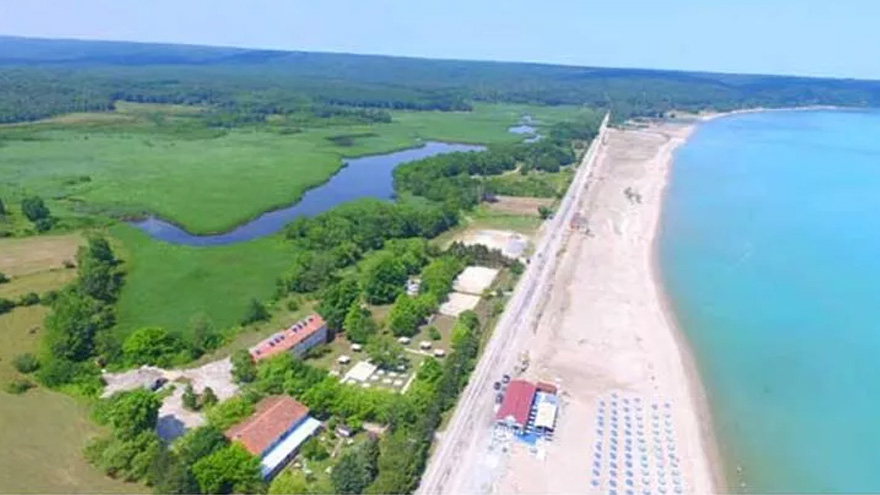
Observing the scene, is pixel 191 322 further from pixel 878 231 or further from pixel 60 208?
pixel 878 231

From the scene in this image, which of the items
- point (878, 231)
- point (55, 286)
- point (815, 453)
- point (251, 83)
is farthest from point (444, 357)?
point (251, 83)

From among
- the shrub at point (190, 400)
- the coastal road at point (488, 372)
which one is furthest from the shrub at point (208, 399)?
the coastal road at point (488, 372)

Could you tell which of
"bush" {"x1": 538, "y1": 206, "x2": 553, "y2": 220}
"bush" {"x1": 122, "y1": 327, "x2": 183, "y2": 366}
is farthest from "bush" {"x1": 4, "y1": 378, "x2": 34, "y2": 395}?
"bush" {"x1": 538, "y1": 206, "x2": 553, "y2": 220}

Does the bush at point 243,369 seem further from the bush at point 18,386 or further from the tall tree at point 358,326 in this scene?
the bush at point 18,386

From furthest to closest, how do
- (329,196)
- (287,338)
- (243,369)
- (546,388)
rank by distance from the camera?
(329,196)
(287,338)
(546,388)
(243,369)

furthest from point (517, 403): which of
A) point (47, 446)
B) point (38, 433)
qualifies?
point (38, 433)

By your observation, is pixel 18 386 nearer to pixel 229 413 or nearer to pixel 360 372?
pixel 229 413
